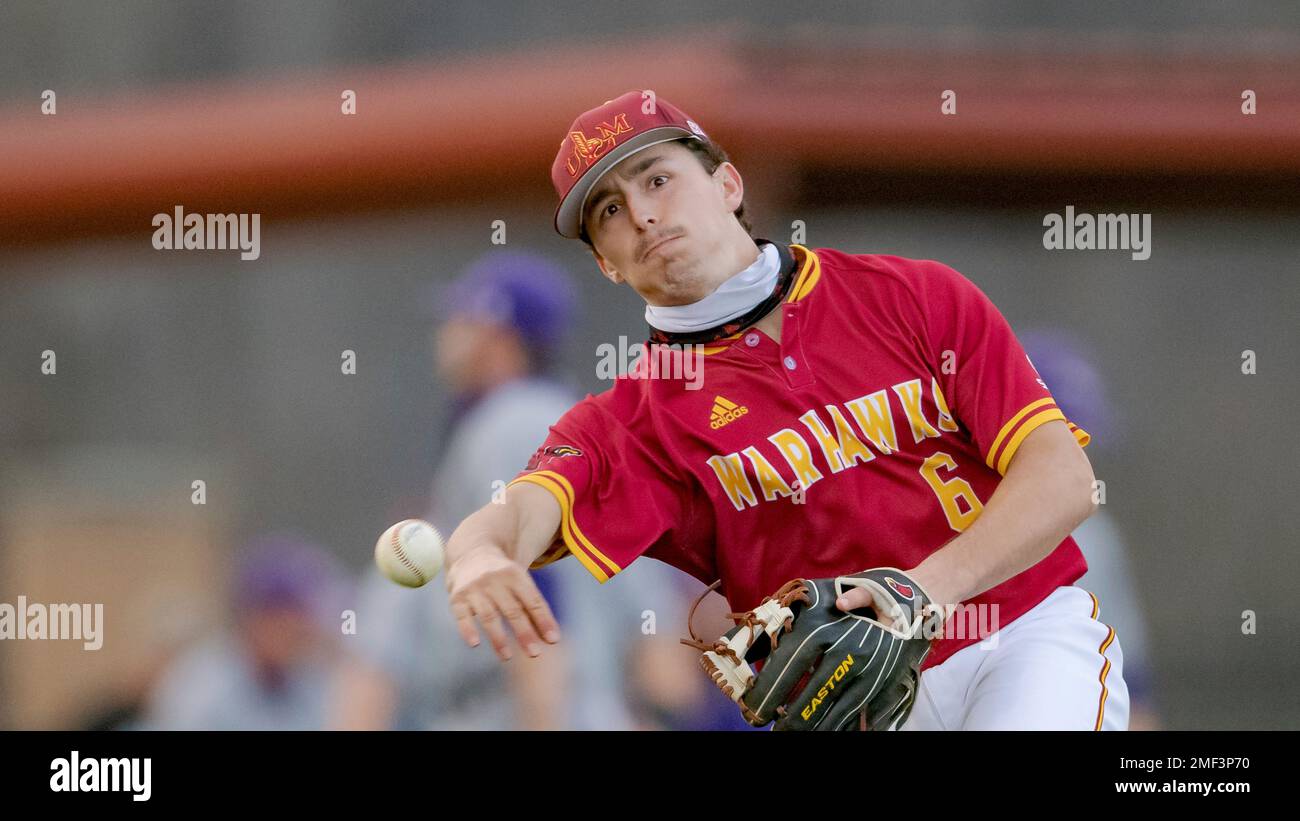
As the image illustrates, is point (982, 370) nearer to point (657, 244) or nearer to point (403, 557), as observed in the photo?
point (657, 244)

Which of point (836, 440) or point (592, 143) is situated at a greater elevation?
point (592, 143)

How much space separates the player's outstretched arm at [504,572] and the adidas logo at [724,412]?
0.96 ft

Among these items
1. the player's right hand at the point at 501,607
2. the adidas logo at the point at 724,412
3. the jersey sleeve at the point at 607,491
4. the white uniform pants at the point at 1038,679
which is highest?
the adidas logo at the point at 724,412

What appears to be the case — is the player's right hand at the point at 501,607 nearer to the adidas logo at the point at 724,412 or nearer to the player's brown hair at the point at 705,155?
the adidas logo at the point at 724,412

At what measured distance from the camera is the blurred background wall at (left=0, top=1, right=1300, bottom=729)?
460cm

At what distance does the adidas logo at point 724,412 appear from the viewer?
92.8 inches

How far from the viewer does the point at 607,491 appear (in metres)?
2.31

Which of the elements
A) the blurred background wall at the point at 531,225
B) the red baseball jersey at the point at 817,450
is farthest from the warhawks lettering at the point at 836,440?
the blurred background wall at the point at 531,225

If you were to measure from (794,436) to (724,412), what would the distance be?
0.12m

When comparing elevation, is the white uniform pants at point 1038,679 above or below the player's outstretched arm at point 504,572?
below

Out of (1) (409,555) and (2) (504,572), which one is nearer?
(2) (504,572)
